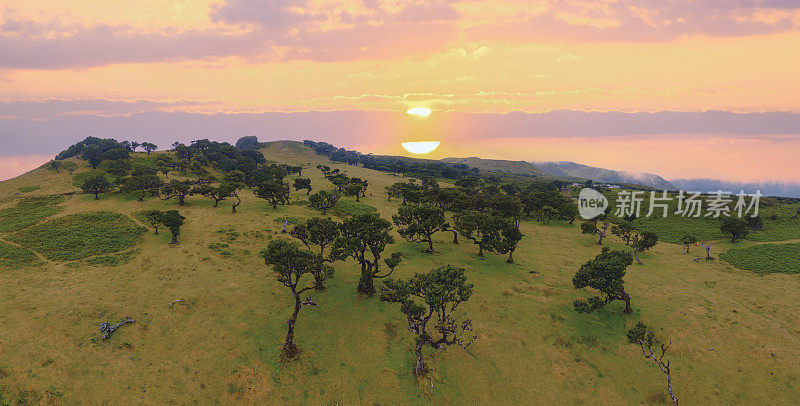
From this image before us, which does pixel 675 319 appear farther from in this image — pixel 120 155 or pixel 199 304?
pixel 120 155

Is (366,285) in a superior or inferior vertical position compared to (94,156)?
inferior

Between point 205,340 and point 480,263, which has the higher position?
point 480,263

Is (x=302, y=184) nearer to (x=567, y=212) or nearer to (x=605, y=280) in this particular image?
(x=567, y=212)

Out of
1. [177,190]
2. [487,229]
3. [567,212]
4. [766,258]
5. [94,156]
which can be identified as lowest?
[766,258]

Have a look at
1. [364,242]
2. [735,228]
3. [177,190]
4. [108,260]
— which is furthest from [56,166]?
[735,228]

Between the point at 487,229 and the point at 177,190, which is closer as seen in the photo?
the point at 487,229

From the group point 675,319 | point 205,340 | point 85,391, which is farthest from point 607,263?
point 85,391
